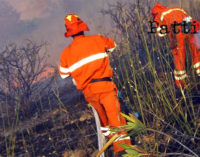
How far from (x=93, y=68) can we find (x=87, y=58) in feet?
0.52

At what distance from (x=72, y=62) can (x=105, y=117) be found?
914 mm

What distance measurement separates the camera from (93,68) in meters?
2.58

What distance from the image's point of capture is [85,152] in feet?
8.32

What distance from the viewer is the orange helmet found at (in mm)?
2688

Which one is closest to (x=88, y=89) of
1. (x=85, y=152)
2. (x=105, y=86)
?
(x=105, y=86)

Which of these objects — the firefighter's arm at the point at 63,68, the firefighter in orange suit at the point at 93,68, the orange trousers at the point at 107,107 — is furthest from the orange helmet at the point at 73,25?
the orange trousers at the point at 107,107

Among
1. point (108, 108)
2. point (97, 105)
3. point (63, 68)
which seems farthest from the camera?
point (63, 68)

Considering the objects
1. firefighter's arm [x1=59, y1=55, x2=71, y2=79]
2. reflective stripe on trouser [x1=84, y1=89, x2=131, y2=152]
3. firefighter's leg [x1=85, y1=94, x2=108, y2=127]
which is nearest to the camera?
reflective stripe on trouser [x1=84, y1=89, x2=131, y2=152]

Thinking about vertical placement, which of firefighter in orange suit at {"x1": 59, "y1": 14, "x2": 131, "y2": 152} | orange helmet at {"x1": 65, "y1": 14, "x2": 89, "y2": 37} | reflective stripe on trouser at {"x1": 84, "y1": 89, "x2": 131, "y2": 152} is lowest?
reflective stripe on trouser at {"x1": 84, "y1": 89, "x2": 131, "y2": 152}

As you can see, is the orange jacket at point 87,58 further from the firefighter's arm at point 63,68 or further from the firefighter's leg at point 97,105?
the firefighter's leg at point 97,105

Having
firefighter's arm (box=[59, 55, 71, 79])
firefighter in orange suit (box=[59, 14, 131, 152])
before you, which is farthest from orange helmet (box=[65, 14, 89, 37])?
firefighter's arm (box=[59, 55, 71, 79])

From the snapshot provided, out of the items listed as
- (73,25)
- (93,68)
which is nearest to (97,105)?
(93,68)

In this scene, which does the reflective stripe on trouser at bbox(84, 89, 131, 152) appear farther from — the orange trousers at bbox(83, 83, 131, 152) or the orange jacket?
the orange jacket

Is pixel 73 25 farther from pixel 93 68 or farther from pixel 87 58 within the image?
pixel 93 68
